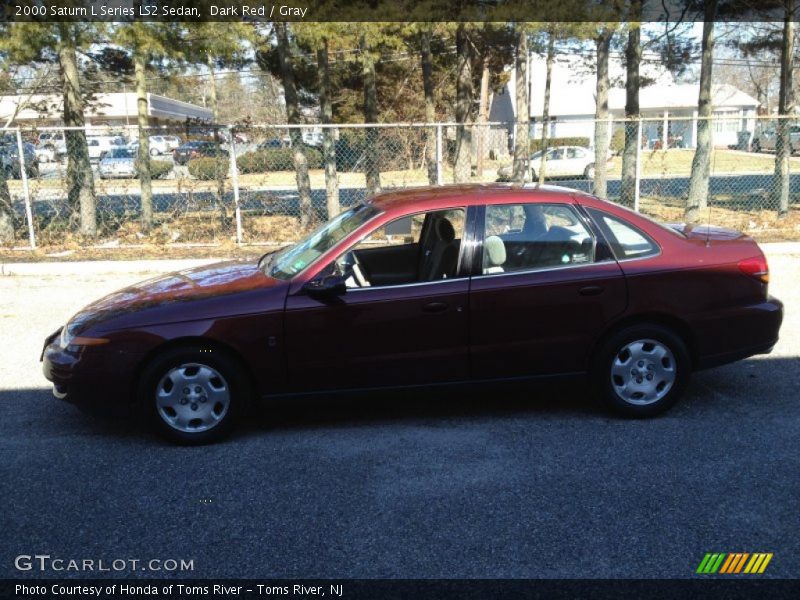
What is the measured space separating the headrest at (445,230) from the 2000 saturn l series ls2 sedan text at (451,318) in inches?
1.2

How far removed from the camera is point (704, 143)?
13664 millimetres

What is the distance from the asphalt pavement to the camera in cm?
346

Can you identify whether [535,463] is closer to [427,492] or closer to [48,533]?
[427,492]

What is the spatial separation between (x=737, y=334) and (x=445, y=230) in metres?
2.16


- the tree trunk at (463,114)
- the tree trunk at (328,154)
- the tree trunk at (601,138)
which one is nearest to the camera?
the tree trunk at (328,154)

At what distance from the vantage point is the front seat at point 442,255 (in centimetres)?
503

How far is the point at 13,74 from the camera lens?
1392 centimetres

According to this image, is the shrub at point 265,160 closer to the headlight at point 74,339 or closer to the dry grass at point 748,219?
the dry grass at point 748,219

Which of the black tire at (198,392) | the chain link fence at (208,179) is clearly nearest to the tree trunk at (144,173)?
the chain link fence at (208,179)

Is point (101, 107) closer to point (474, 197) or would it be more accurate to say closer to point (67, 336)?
point (67, 336)

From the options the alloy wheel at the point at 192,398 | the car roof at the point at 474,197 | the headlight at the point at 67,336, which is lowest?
the alloy wheel at the point at 192,398

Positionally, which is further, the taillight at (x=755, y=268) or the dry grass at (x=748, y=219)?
the dry grass at (x=748, y=219)
